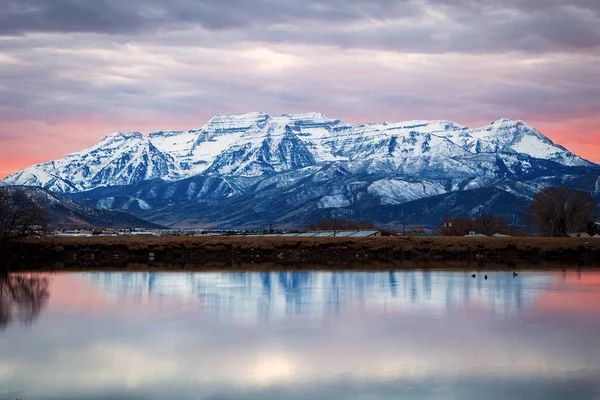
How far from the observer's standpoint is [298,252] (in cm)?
10594

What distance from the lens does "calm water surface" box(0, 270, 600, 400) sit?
2883cm

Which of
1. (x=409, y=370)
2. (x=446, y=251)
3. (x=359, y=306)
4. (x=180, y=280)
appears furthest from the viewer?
(x=446, y=251)

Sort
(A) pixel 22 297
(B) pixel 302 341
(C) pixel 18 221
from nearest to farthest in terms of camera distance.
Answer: (B) pixel 302 341
(A) pixel 22 297
(C) pixel 18 221

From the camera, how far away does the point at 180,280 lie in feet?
226

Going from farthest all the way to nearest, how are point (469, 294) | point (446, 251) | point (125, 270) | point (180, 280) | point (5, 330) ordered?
point (446, 251)
point (125, 270)
point (180, 280)
point (469, 294)
point (5, 330)

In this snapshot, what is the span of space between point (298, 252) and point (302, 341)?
68.3 metres

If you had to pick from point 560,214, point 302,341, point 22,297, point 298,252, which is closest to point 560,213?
point 560,214

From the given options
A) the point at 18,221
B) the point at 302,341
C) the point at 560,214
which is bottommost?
the point at 302,341

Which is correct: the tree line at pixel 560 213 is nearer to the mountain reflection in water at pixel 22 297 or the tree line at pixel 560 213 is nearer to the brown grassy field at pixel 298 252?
the brown grassy field at pixel 298 252

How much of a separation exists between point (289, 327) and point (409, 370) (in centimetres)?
1140

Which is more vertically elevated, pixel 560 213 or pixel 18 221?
pixel 560 213

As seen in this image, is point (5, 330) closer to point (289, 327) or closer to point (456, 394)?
point (289, 327)

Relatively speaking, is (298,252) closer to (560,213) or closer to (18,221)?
(18,221)

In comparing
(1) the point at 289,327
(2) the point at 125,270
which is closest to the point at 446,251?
(2) the point at 125,270
